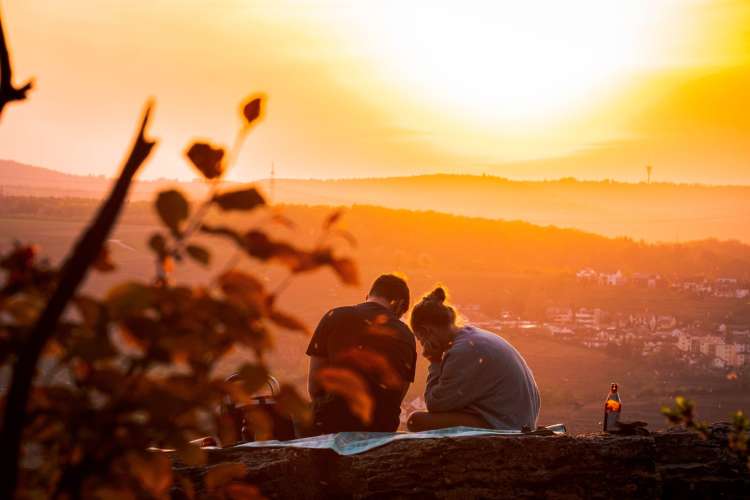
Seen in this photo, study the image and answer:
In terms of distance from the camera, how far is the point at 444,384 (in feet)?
19.8

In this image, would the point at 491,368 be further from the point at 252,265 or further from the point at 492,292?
the point at 492,292

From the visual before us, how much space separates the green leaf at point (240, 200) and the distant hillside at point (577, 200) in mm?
138589

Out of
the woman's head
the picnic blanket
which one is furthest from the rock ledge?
the woman's head

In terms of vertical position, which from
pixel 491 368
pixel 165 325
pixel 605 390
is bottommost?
pixel 605 390

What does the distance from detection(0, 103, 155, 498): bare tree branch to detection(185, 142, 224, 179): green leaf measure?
16 cm

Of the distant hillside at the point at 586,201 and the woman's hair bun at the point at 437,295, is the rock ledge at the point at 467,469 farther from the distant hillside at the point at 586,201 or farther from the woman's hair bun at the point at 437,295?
the distant hillside at the point at 586,201

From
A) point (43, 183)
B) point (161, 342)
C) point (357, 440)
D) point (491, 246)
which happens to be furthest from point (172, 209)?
point (43, 183)

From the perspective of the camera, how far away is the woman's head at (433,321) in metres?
6.21

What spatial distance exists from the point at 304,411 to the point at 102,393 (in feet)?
1.01

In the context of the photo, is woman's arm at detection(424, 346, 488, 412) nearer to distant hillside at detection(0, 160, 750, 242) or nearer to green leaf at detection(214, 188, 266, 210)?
green leaf at detection(214, 188, 266, 210)

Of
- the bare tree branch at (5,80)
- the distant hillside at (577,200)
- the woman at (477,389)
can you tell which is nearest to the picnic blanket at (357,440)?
the woman at (477,389)

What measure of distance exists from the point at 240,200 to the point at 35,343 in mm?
362

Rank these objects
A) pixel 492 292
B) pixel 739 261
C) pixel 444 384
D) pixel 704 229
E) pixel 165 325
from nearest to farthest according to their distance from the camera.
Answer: pixel 165 325
pixel 444 384
pixel 492 292
pixel 739 261
pixel 704 229

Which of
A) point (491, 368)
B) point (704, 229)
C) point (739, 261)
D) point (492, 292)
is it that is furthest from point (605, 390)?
point (704, 229)
